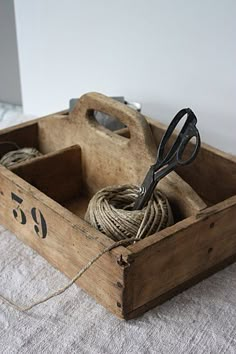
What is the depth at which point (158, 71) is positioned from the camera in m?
0.89

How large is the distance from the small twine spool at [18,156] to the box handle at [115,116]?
0.23 ft

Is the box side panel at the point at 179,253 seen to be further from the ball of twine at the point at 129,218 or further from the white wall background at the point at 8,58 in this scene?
the white wall background at the point at 8,58

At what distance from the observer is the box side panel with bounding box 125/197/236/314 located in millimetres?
557

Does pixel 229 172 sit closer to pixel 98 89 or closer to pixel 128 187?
pixel 128 187

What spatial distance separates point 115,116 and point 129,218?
15cm

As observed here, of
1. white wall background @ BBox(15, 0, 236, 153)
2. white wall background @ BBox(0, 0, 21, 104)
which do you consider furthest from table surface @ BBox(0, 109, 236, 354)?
white wall background @ BBox(0, 0, 21, 104)

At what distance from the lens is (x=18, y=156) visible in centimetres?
79

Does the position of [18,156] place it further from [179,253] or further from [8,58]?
[8,58]

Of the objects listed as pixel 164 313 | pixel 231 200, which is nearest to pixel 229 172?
pixel 231 200

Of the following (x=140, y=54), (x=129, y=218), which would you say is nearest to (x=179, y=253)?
(x=129, y=218)

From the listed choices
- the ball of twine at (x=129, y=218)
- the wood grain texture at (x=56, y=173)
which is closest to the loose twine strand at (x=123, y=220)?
the ball of twine at (x=129, y=218)

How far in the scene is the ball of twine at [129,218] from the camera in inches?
24.3

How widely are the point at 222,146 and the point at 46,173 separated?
0.90ft

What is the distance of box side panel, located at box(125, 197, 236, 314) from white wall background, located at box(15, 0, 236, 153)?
257 mm
